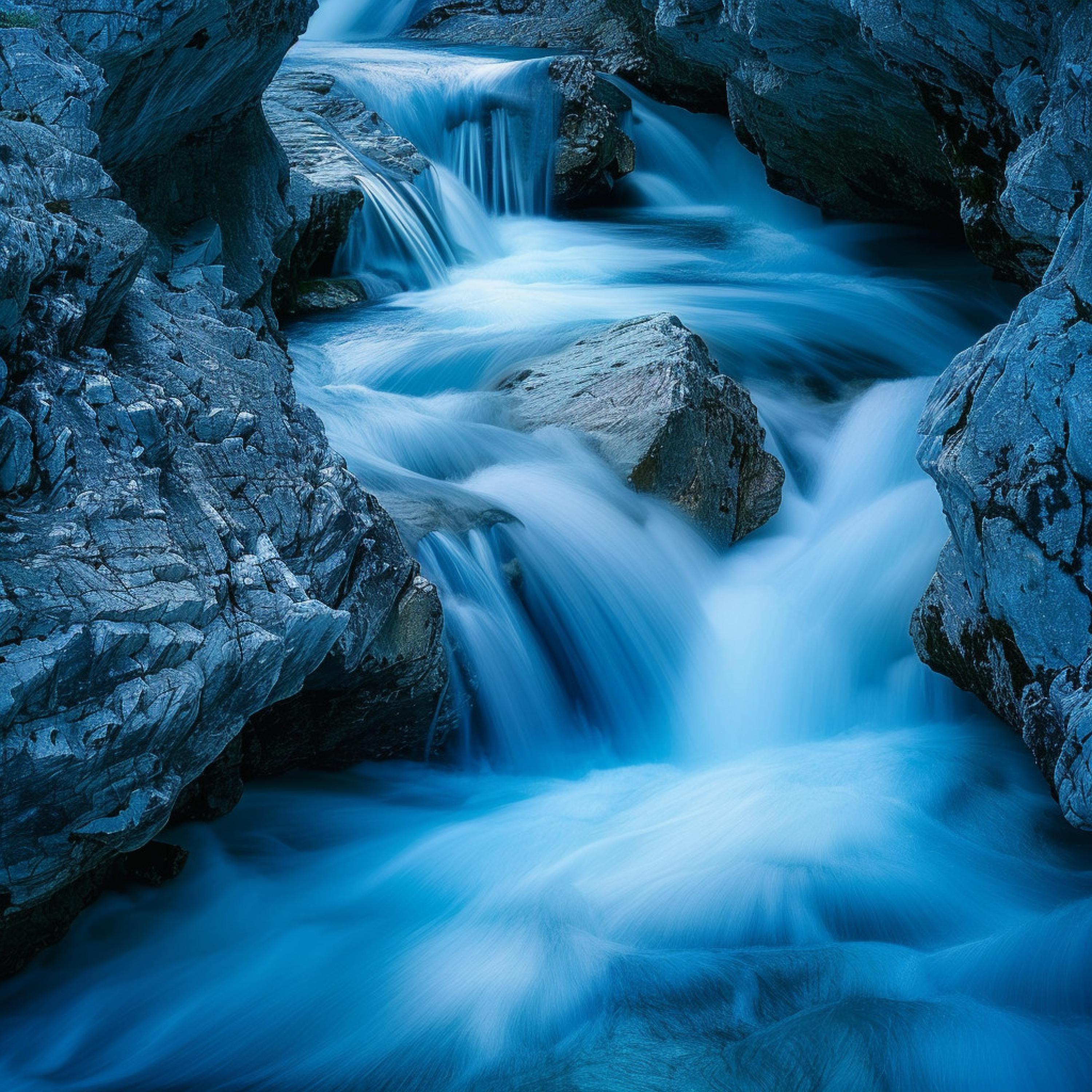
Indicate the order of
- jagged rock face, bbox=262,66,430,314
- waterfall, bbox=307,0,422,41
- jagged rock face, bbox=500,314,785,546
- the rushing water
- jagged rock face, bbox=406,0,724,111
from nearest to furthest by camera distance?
the rushing water → jagged rock face, bbox=500,314,785,546 → jagged rock face, bbox=262,66,430,314 → jagged rock face, bbox=406,0,724,111 → waterfall, bbox=307,0,422,41

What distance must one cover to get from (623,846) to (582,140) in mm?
10066

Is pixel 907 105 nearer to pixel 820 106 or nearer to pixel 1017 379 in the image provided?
pixel 820 106

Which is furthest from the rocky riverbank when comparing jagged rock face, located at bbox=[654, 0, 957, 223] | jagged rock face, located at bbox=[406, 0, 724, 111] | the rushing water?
jagged rock face, located at bbox=[406, 0, 724, 111]

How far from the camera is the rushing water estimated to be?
3.83 metres

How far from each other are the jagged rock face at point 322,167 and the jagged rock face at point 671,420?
2560mm

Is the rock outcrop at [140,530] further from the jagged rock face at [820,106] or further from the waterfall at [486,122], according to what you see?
the waterfall at [486,122]

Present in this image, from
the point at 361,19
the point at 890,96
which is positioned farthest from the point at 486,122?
the point at 361,19

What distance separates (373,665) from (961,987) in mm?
2512

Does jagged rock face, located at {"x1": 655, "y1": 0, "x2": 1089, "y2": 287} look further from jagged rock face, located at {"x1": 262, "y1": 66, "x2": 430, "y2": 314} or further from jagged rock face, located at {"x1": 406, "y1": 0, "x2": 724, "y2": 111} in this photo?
jagged rock face, located at {"x1": 262, "y1": 66, "x2": 430, "y2": 314}

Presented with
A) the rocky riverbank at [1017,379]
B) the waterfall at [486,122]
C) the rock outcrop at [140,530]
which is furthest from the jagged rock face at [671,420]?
the waterfall at [486,122]

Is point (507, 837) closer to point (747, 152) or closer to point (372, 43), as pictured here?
point (747, 152)

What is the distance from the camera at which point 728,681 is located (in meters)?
6.04

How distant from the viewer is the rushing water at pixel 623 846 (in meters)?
3.83

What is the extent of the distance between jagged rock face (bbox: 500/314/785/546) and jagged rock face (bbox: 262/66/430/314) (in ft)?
8.40
